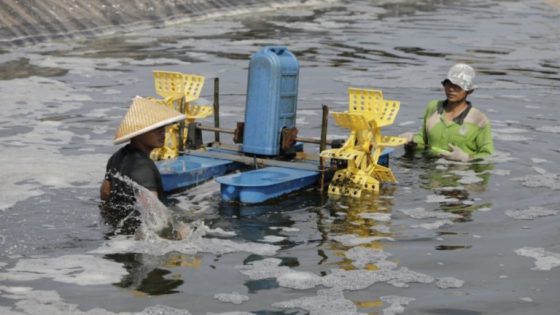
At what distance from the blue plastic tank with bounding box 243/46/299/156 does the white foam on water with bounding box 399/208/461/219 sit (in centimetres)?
136

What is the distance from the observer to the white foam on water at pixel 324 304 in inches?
260

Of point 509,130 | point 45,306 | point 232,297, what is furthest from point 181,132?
point 509,130

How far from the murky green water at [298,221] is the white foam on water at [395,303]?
2 centimetres

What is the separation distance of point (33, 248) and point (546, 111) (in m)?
7.78

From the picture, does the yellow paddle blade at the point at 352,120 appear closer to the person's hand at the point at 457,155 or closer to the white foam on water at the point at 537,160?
the person's hand at the point at 457,155

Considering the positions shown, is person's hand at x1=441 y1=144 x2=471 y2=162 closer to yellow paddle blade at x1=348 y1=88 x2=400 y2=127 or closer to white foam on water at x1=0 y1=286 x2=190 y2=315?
yellow paddle blade at x1=348 y1=88 x2=400 y2=127

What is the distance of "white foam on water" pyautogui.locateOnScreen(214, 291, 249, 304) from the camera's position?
6746 mm

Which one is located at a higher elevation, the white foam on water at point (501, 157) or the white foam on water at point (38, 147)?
the white foam on water at point (501, 157)

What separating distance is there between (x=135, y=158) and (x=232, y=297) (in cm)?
166

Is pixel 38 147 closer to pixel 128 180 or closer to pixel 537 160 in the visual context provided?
pixel 128 180

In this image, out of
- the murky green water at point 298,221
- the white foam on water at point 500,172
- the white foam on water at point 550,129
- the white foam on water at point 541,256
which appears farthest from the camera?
the white foam on water at point 550,129

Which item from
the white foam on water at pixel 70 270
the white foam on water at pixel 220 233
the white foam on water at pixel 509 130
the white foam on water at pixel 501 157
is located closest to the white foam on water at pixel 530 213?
the white foam on water at pixel 501 157

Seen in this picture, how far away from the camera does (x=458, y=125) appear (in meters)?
10.7

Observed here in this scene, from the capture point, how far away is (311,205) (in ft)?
29.9
